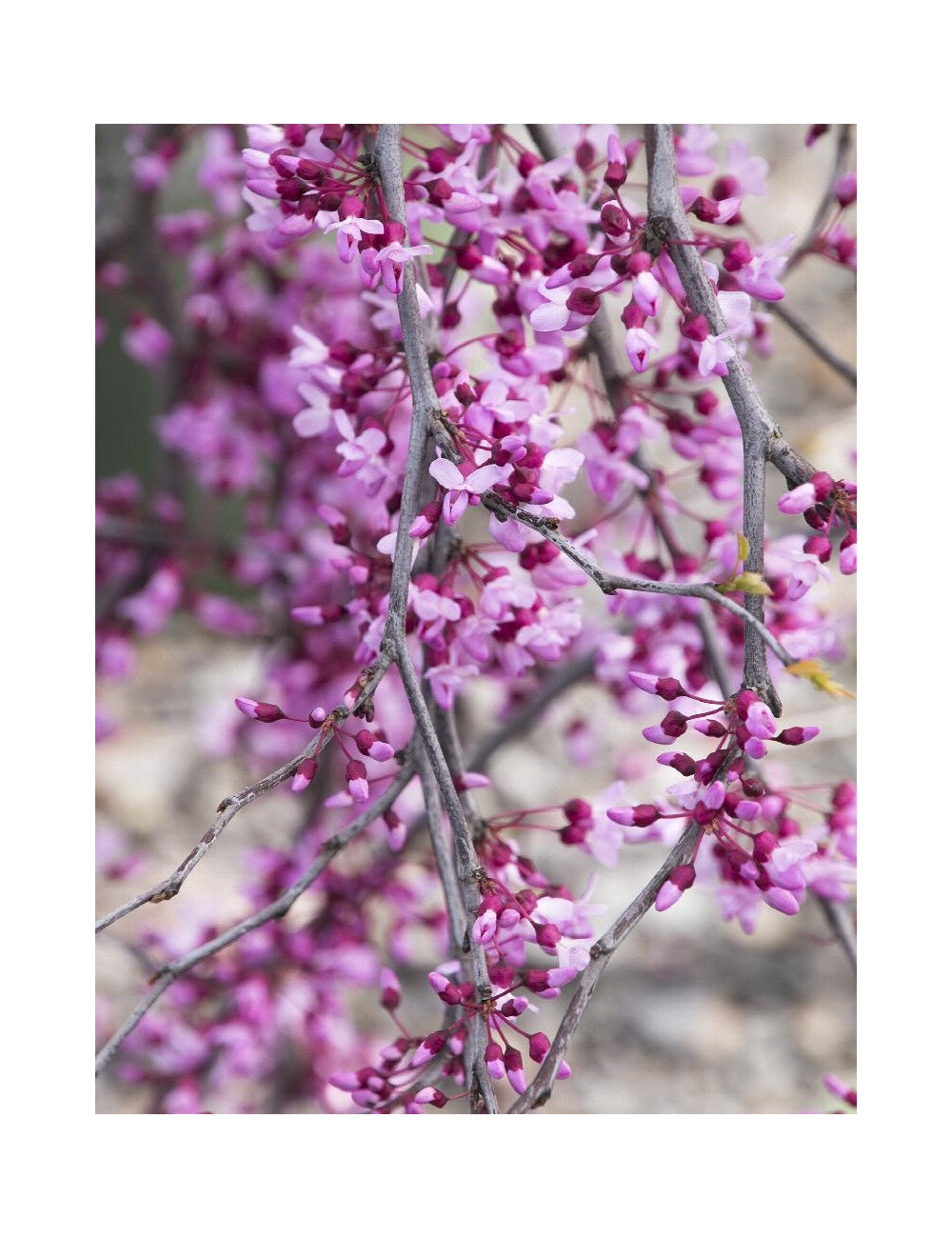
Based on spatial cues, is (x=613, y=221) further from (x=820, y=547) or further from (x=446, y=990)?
(x=446, y=990)

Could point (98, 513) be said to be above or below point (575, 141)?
below

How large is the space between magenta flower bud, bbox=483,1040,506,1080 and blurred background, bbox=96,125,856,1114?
1029mm

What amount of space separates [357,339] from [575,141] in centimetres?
58

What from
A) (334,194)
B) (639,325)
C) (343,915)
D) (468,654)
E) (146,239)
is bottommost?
(343,915)

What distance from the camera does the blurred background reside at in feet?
6.21

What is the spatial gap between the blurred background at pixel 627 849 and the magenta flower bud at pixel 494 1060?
40.5 inches

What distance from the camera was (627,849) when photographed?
1984 mm

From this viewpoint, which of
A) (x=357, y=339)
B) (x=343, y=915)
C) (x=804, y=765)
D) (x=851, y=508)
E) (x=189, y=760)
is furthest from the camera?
(x=189, y=760)

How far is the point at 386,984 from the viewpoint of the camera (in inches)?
36.6

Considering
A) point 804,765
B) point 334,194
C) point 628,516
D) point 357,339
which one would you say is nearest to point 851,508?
point 334,194

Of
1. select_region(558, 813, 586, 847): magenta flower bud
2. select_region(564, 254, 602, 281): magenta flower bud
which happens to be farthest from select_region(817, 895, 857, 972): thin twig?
select_region(564, 254, 602, 281): magenta flower bud

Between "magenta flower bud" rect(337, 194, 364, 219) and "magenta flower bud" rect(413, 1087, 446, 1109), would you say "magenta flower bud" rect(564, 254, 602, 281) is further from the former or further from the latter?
"magenta flower bud" rect(413, 1087, 446, 1109)

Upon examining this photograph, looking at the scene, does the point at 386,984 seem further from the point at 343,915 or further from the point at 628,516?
the point at 628,516

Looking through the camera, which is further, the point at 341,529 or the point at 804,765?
the point at 804,765
